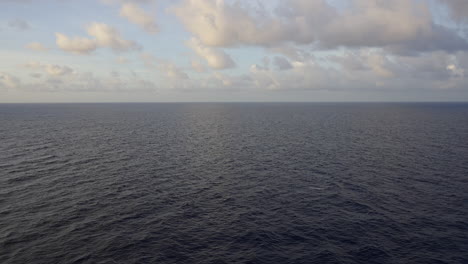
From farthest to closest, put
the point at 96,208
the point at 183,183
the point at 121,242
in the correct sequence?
1. the point at 183,183
2. the point at 96,208
3. the point at 121,242

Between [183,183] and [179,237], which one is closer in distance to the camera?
[179,237]

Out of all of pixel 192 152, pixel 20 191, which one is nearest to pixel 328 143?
pixel 192 152

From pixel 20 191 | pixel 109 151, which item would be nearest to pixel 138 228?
pixel 20 191

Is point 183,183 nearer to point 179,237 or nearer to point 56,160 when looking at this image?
point 179,237

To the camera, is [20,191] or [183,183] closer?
[20,191]

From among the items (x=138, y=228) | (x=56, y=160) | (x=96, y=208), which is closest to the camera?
(x=138, y=228)

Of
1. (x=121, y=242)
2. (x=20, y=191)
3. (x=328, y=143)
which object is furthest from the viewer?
(x=328, y=143)

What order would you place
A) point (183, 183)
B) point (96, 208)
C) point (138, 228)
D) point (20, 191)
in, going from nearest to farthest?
Result: point (138, 228), point (96, 208), point (20, 191), point (183, 183)

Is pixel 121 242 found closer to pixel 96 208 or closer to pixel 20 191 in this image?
pixel 96 208
